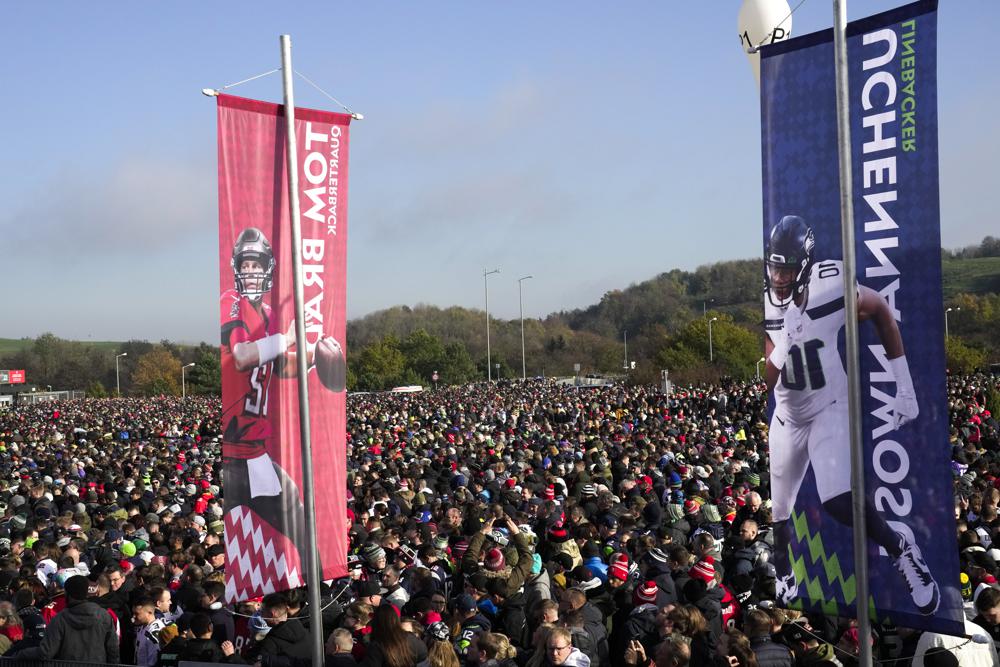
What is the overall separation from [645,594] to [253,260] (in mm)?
3698

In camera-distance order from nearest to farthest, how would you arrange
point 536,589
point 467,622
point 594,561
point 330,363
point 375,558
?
1. point 330,363
2. point 467,622
3. point 536,589
4. point 594,561
5. point 375,558

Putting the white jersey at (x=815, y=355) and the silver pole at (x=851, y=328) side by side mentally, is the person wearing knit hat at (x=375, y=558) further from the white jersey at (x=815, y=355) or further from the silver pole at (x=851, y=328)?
the silver pole at (x=851, y=328)

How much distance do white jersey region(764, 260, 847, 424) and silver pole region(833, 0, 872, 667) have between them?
0.51 ft

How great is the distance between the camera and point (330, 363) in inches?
255

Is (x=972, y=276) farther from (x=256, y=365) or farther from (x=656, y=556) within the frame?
(x=256, y=365)

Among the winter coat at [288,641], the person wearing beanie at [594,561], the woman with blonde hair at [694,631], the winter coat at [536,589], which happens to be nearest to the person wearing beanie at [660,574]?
the person wearing beanie at [594,561]

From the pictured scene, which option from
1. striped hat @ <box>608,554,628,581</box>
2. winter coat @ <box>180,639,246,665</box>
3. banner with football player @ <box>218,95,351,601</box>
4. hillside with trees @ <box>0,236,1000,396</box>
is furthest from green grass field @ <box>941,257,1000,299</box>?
winter coat @ <box>180,639,246,665</box>

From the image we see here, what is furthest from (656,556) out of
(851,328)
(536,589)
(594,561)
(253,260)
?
(253,260)

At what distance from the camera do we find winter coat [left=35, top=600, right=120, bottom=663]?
6.42m

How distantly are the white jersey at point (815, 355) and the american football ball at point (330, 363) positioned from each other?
9.43 ft

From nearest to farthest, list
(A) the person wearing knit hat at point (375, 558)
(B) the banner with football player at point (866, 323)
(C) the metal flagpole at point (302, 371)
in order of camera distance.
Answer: (B) the banner with football player at point (866, 323), (C) the metal flagpole at point (302, 371), (A) the person wearing knit hat at point (375, 558)

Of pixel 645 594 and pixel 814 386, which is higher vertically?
pixel 814 386

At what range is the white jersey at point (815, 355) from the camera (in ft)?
16.3

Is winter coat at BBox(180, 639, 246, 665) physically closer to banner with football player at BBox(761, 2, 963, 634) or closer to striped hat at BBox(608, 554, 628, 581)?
striped hat at BBox(608, 554, 628, 581)
